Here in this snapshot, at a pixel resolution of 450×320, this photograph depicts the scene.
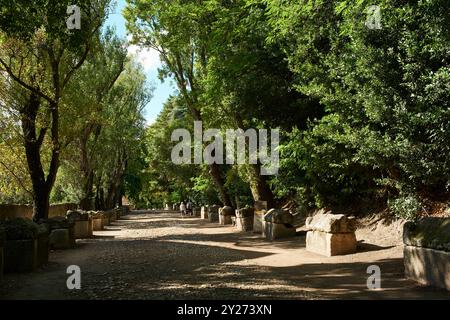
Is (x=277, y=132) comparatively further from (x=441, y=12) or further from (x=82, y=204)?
(x=82, y=204)

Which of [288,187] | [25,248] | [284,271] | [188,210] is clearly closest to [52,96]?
[25,248]

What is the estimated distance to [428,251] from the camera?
7.63m

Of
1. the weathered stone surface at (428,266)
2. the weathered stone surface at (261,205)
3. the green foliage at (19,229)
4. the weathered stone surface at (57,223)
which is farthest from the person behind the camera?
the weathered stone surface at (261,205)

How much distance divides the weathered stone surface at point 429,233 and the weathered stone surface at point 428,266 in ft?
0.29

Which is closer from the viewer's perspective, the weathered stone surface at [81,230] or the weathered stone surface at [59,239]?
the weathered stone surface at [59,239]

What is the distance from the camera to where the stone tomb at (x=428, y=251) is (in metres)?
7.25

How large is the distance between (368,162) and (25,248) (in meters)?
8.82

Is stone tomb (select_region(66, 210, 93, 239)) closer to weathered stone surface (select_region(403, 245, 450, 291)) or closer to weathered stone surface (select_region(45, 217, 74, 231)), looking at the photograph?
weathered stone surface (select_region(45, 217, 74, 231))

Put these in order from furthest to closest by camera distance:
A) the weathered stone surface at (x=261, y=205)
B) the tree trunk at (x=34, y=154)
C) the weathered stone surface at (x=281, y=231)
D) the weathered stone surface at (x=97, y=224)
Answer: the weathered stone surface at (x=97, y=224) → the weathered stone surface at (x=261, y=205) → the weathered stone surface at (x=281, y=231) → the tree trunk at (x=34, y=154)

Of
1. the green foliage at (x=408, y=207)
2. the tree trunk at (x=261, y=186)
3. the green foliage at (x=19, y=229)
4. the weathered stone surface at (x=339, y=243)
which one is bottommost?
the weathered stone surface at (x=339, y=243)

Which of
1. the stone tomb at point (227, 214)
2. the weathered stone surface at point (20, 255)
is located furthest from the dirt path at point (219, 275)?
the stone tomb at point (227, 214)

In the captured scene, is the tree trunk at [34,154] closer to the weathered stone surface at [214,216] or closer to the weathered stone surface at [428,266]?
the weathered stone surface at [428,266]

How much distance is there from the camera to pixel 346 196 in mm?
16719

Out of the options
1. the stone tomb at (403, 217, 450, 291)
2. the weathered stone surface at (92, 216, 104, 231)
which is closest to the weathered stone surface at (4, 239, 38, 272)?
the stone tomb at (403, 217, 450, 291)
